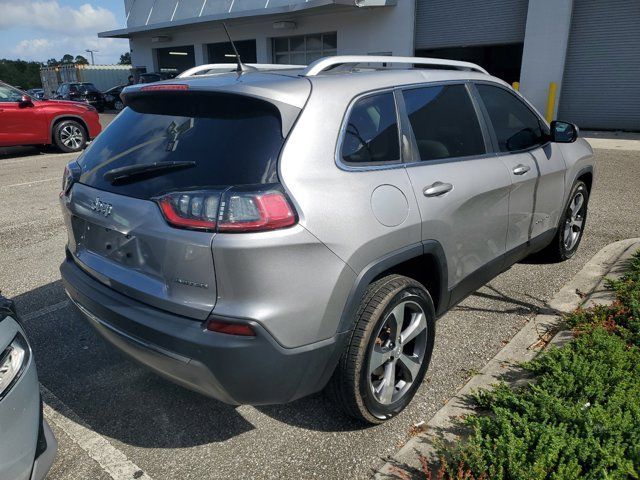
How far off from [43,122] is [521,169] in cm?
1152

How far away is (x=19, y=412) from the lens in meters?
1.83

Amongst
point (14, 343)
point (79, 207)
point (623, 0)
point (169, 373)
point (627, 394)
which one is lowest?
point (627, 394)

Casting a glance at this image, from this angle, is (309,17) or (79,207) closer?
(79,207)

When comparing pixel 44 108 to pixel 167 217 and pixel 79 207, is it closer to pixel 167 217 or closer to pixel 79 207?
pixel 79 207

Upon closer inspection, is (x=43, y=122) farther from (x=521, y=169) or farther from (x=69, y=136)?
(x=521, y=169)

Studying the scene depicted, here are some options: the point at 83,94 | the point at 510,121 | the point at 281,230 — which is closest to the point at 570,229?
the point at 510,121

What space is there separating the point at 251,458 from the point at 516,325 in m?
2.22

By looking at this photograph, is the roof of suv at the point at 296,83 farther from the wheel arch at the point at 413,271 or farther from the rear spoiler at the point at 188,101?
the wheel arch at the point at 413,271

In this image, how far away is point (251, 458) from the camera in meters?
2.47

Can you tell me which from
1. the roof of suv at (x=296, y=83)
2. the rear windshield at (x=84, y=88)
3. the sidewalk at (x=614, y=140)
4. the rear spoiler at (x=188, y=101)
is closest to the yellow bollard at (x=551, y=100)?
the sidewalk at (x=614, y=140)

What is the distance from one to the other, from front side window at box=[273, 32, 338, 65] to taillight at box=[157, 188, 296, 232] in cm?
2157

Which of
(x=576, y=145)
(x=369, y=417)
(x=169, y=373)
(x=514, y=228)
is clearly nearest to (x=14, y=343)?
(x=169, y=373)

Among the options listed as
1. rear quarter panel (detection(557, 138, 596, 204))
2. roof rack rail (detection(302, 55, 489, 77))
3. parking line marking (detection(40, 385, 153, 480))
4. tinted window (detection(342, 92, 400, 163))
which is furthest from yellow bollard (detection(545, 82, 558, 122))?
parking line marking (detection(40, 385, 153, 480))

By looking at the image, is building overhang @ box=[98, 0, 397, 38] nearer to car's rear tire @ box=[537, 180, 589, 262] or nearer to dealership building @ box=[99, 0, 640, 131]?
dealership building @ box=[99, 0, 640, 131]
